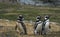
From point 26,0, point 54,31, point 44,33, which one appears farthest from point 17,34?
point 26,0

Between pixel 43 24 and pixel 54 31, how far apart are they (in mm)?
1265

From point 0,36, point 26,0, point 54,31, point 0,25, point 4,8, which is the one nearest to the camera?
point 0,36

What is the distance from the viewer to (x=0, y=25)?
1426 cm

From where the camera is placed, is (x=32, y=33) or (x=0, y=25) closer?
(x=32, y=33)

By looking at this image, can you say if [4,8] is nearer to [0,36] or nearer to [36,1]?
[36,1]

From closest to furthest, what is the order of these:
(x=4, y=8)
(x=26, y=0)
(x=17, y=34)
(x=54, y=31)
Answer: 1. (x=17, y=34)
2. (x=54, y=31)
3. (x=4, y=8)
4. (x=26, y=0)

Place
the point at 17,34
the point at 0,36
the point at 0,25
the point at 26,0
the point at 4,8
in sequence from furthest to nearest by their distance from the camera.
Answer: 1. the point at 26,0
2. the point at 4,8
3. the point at 0,25
4. the point at 17,34
5. the point at 0,36

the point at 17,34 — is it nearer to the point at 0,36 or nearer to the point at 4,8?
the point at 0,36

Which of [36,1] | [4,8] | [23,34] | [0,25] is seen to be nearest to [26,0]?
[36,1]

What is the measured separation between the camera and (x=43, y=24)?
11.9 metres

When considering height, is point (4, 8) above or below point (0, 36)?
below

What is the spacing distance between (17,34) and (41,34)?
3.15 feet

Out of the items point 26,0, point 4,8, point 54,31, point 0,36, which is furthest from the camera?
point 26,0

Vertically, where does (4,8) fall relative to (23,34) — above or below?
below
